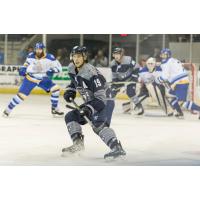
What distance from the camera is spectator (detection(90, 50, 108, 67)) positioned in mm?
5004

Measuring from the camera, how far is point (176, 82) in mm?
5605

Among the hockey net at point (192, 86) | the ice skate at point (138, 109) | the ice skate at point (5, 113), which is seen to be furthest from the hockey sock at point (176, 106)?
the ice skate at point (5, 113)

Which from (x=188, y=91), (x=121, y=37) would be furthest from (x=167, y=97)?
(x=121, y=37)

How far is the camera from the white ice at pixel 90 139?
485cm

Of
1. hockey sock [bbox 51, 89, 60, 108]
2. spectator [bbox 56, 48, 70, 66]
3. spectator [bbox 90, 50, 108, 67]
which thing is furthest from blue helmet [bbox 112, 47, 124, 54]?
hockey sock [bbox 51, 89, 60, 108]

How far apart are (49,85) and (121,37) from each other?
62cm

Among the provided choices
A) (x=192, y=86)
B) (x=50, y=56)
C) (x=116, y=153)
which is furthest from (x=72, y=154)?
(x=192, y=86)

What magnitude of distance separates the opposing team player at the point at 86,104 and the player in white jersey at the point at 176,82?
0.70 metres

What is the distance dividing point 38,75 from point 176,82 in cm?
104

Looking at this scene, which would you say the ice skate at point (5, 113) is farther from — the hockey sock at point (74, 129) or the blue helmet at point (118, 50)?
the blue helmet at point (118, 50)

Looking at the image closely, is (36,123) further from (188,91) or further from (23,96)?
(188,91)

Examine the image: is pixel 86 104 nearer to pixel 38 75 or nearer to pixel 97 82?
pixel 97 82

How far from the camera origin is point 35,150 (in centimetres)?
492
